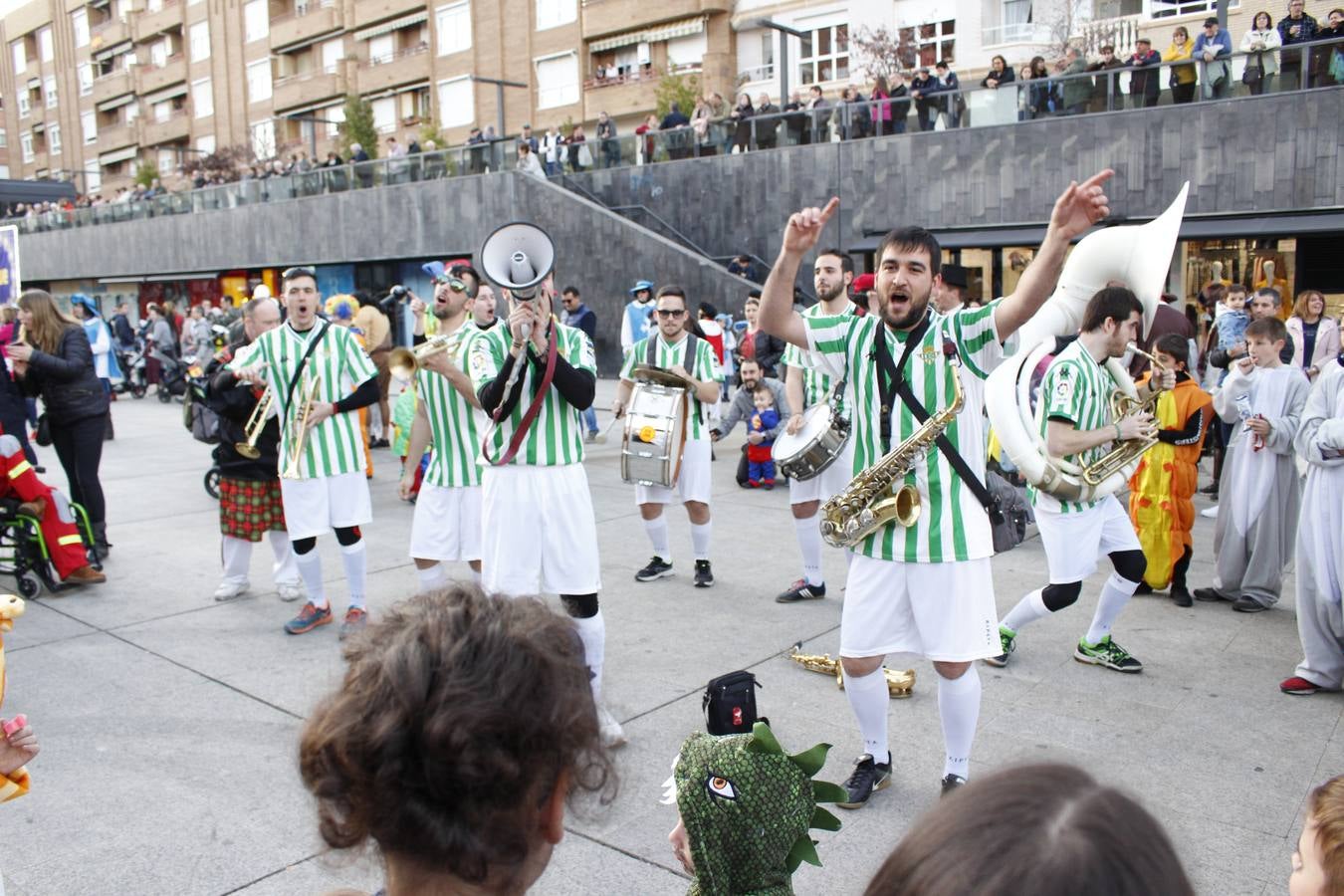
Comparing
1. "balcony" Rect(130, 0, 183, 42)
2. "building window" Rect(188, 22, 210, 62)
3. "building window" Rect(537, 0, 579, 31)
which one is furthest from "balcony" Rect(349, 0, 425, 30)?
"balcony" Rect(130, 0, 183, 42)

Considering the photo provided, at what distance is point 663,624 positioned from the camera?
6191 mm

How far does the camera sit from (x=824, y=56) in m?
29.8

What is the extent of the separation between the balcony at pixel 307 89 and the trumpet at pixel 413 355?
139ft

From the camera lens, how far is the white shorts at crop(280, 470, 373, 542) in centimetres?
604

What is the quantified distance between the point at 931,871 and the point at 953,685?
2.94 m

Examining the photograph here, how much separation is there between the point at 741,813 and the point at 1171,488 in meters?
5.44

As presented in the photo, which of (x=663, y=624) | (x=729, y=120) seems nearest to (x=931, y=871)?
(x=663, y=624)

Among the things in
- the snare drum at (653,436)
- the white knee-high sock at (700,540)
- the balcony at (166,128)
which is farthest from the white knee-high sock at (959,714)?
the balcony at (166,128)

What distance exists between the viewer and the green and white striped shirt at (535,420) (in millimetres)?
4516

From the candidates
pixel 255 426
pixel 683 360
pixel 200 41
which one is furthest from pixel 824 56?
pixel 200 41

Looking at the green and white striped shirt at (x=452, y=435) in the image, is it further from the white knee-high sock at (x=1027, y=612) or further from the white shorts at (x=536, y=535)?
the white knee-high sock at (x=1027, y=612)

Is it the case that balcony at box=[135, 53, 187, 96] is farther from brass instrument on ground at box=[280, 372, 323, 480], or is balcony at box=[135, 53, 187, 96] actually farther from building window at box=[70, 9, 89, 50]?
brass instrument on ground at box=[280, 372, 323, 480]

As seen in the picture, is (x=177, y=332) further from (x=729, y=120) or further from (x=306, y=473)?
(x=306, y=473)

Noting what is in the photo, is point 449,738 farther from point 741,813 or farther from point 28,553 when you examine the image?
point 28,553
